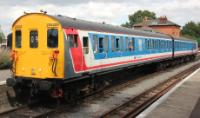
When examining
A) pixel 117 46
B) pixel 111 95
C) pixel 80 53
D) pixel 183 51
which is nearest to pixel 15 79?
pixel 80 53

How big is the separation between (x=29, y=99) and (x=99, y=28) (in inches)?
155

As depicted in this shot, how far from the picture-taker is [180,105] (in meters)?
13.6

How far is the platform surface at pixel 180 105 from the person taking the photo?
1190 centimetres

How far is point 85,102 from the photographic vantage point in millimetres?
13875

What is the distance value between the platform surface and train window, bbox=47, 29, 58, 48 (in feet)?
11.8

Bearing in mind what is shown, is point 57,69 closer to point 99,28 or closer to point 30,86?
point 30,86

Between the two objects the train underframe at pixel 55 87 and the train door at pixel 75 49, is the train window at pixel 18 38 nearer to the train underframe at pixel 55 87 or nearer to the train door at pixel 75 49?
the train underframe at pixel 55 87

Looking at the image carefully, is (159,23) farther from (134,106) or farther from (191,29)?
(134,106)

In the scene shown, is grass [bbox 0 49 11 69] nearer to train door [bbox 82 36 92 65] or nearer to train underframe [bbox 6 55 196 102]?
train underframe [bbox 6 55 196 102]

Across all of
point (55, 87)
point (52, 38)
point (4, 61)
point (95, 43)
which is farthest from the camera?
point (4, 61)

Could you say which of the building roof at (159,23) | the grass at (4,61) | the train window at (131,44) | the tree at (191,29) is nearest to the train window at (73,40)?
the train window at (131,44)

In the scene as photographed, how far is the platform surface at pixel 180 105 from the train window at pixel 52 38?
11.8ft

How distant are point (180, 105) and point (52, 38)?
504 cm

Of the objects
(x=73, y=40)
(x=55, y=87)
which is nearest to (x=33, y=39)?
(x=73, y=40)
